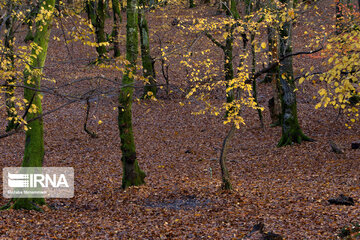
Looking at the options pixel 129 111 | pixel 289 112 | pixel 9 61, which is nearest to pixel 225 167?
pixel 129 111

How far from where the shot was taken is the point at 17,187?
9.44m

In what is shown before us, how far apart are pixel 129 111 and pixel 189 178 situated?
10.5 ft

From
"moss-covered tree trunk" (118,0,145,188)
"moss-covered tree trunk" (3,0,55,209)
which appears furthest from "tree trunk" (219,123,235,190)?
"moss-covered tree trunk" (3,0,55,209)

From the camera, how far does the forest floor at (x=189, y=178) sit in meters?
8.20

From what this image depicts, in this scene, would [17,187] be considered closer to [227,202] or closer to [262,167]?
[227,202]

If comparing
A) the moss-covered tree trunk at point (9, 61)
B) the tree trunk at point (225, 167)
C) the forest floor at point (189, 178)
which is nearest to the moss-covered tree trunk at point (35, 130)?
the forest floor at point (189, 178)

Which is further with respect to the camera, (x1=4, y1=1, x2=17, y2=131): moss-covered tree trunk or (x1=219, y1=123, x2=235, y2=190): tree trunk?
(x1=219, y1=123, x2=235, y2=190): tree trunk

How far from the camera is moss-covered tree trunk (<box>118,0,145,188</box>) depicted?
1077 cm

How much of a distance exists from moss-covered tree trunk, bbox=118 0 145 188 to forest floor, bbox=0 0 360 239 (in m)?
0.45

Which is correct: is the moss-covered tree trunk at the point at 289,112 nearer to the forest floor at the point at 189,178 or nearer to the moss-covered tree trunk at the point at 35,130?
the forest floor at the point at 189,178

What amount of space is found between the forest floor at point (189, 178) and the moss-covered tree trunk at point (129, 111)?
45 centimetres

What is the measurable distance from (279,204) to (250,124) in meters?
10.7

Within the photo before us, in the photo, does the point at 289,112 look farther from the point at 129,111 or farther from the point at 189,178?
the point at 129,111

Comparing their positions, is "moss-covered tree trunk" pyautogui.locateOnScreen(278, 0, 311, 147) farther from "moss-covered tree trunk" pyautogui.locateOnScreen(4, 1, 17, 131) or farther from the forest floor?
"moss-covered tree trunk" pyautogui.locateOnScreen(4, 1, 17, 131)
